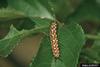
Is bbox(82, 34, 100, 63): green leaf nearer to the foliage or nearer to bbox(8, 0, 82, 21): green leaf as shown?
the foliage

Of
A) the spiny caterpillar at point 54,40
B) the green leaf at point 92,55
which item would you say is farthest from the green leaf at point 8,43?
the green leaf at point 92,55

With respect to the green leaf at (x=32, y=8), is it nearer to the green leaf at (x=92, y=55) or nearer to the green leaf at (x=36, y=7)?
the green leaf at (x=36, y=7)

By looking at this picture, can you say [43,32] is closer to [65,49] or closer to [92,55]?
[65,49]

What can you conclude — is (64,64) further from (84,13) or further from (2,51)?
(84,13)

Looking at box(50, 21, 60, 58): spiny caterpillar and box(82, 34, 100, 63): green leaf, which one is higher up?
box(50, 21, 60, 58): spiny caterpillar

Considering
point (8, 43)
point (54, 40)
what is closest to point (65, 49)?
point (54, 40)

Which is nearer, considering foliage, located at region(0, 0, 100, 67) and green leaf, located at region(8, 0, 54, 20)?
foliage, located at region(0, 0, 100, 67)

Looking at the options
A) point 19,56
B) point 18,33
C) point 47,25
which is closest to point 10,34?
point 18,33

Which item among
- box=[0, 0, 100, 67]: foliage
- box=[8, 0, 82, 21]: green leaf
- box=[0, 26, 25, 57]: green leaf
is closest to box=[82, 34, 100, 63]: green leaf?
box=[0, 0, 100, 67]: foliage

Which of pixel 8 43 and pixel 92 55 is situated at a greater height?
pixel 8 43
